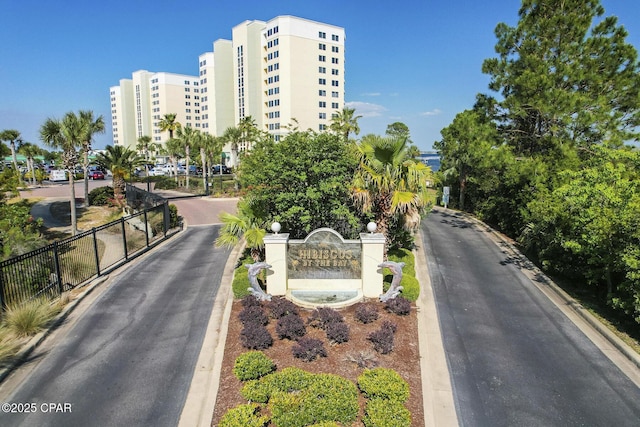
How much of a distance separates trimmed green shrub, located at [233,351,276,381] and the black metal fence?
25.4ft

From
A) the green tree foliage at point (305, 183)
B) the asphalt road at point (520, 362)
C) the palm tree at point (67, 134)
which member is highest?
the palm tree at point (67, 134)

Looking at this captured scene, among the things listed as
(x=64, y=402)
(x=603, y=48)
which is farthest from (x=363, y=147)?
(x=603, y=48)

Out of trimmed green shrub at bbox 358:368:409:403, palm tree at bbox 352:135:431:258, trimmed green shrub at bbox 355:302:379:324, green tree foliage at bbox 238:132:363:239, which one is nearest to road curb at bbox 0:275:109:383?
green tree foliage at bbox 238:132:363:239

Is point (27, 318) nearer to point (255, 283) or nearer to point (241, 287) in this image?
point (241, 287)

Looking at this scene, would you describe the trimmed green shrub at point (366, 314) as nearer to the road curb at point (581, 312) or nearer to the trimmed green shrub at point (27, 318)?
the road curb at point (581, 312)

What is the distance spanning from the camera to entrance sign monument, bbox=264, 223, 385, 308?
12.4m

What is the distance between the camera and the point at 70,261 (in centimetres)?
1459

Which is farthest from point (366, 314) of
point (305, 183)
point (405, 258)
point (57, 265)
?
point (57, 265)

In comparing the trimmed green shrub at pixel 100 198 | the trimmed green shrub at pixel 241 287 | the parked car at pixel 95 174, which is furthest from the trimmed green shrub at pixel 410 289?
the parked car at pixel 95 174

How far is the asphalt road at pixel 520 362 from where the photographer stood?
25.3ft

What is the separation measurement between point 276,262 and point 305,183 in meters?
3.29

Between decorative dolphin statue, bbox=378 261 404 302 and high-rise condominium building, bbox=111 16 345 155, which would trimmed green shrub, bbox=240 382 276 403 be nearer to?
decorative dolphin statue, bbox=378 261 404 302

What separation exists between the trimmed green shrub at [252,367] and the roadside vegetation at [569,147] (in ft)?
31.4

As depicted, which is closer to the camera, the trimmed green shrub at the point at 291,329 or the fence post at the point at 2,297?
the trimmed green shrub at the point at 291,329
